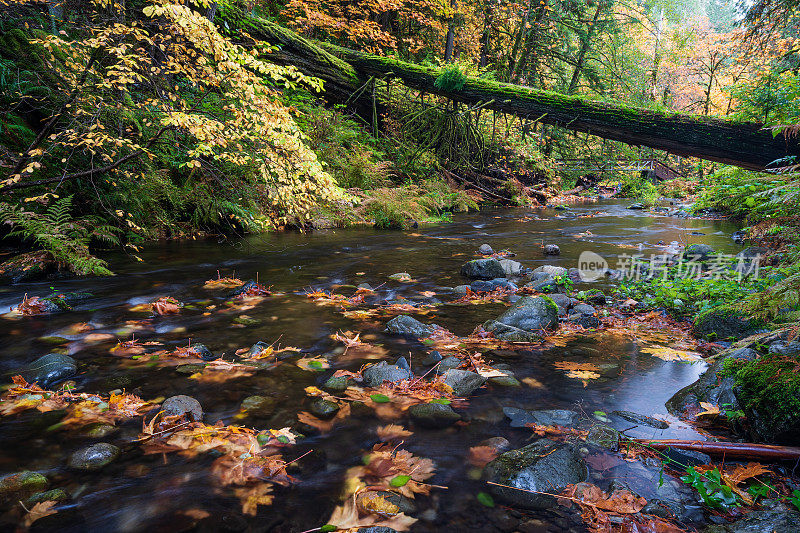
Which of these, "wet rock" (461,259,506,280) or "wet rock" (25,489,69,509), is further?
"wet rock" (461,259,506,280)

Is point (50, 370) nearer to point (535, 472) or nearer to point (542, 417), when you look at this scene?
point (535, 472)

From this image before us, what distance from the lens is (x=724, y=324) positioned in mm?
3988

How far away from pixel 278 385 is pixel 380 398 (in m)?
0.78

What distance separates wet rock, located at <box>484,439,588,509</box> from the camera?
205 cm

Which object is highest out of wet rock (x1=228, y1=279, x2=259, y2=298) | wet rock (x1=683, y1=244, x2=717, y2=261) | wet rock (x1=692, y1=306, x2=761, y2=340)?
wet rock (x1=683, y1=244, x2=717, y2=261)

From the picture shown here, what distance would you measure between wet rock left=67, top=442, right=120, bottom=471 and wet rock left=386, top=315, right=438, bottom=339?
253 centimetres

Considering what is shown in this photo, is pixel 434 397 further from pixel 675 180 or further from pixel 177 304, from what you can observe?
pixel 675 180

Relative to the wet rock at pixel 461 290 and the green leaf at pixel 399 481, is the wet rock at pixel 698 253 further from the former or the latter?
the green leaf at pixel 399 481

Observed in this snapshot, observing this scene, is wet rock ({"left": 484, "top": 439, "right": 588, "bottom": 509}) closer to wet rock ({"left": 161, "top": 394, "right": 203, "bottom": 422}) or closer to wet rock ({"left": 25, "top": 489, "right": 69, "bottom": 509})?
wet rock ({"left": 161, "top": 394, "right": 203, "bottom": 422})

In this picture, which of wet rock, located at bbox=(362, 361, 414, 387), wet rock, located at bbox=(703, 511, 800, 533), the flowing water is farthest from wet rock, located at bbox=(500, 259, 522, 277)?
wet rock, located at bbox=(703, 511, 800, 533)

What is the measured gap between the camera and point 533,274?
6.78 m

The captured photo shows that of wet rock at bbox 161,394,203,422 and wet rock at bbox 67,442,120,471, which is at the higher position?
wet rock at bbox 161,394,203,422

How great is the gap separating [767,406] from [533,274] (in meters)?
4.57

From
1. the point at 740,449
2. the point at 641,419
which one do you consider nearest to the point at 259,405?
the point at 641,419
